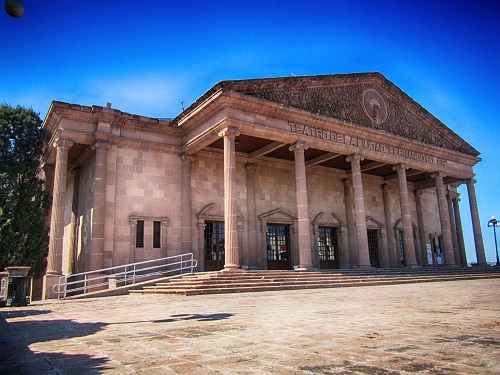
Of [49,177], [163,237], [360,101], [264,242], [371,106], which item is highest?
[360,101]

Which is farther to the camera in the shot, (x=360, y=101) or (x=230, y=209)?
(x=360, y=101)

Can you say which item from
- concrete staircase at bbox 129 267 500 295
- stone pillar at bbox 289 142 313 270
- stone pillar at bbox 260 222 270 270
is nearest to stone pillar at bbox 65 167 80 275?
concrete staircase at bbox 129 267 500 295

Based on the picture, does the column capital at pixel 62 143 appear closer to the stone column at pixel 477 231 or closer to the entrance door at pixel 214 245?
the entrance door at pixel 214 245

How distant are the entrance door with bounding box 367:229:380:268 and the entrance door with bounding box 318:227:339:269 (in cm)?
353

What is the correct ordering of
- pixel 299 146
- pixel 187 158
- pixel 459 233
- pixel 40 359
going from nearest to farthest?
1. pixel 40 359
2. pixel 299 146
3. pixel 187 158
4. pixel 459 233

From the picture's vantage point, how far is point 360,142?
78.4 ft

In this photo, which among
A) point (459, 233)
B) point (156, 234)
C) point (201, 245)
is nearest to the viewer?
point (156, 234)

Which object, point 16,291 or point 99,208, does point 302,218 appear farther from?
point 16,291

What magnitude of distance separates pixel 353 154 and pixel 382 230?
9.15 metres

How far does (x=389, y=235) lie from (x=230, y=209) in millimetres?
16832

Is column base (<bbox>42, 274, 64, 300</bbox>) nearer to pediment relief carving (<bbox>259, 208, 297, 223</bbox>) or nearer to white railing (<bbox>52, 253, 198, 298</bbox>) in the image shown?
white railing (<bbox>52, 253, 198, 298</bbox>)

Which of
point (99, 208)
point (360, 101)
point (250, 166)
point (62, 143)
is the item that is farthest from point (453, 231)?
point (62, 143)

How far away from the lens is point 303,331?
5570mm

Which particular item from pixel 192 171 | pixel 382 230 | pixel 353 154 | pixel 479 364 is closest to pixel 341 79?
pixel 353 154
